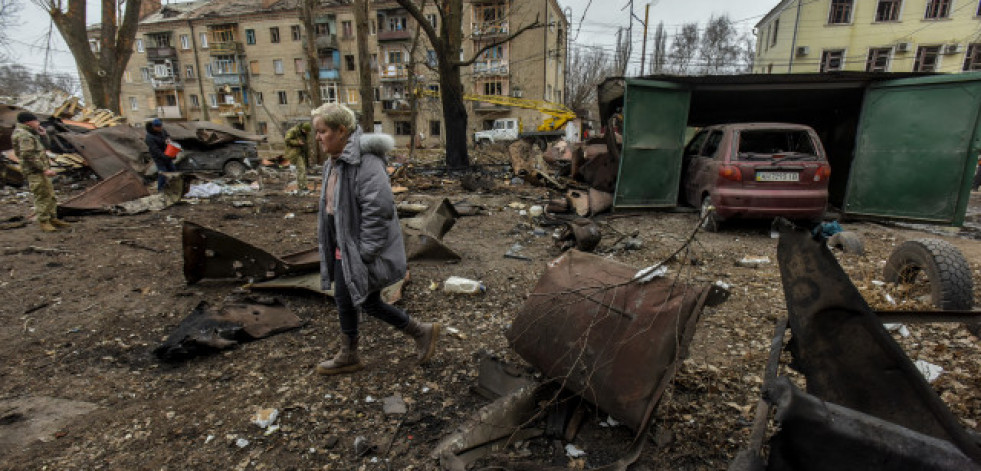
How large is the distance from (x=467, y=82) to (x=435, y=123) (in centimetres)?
456

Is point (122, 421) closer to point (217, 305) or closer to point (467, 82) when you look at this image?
point (217, 305)

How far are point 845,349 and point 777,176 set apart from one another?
484 cm

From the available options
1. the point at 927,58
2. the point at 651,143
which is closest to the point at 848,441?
the point at 651,143

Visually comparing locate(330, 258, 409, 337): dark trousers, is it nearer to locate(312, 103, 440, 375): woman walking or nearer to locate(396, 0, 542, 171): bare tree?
locate(312, 103, 440, 375): woman walking

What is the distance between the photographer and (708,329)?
3.20 metres

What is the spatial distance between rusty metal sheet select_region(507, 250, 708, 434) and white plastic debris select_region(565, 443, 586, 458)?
0.92ft

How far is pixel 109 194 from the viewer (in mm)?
7488

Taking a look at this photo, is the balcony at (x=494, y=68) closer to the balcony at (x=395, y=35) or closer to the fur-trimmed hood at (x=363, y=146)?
the balcony at (x=395, y=35)

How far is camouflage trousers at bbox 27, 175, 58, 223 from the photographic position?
19.5 feet

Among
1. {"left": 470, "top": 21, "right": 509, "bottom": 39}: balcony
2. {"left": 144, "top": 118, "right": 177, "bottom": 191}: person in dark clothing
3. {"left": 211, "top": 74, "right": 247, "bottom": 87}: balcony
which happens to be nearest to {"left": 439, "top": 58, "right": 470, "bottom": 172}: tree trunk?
{"left": 470, "top": 21, "right": 509, "bottom": 39}: balcony

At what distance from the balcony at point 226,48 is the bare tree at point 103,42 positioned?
27.4 m

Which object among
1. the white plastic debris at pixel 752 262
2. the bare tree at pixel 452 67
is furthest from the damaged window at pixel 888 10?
the white plastic debris at pixel 752 262

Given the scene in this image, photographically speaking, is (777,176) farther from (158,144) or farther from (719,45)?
(719,45)

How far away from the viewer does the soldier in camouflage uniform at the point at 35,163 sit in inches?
232
